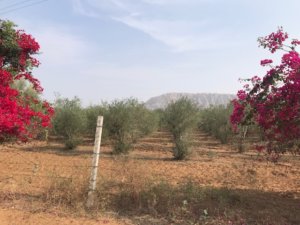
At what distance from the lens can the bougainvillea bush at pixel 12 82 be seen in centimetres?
741

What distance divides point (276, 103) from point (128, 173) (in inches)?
121

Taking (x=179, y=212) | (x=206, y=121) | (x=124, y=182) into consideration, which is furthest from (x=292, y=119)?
(x=206, y=121)

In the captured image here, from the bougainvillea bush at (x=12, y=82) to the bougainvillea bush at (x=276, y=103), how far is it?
4225 mm

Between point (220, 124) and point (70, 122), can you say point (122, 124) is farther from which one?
point (220, 124)

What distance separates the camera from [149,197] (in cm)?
715

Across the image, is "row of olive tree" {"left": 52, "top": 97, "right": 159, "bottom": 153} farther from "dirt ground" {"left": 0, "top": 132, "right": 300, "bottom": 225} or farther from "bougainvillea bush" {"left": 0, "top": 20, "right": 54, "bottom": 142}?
"bougainvillea bush" {"left": 0, "top": 20, "right": 54, "bottom": 142}

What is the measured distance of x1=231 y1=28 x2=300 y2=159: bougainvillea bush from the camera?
21.9ft

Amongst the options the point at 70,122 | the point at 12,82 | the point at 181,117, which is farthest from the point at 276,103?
the point at 70,122

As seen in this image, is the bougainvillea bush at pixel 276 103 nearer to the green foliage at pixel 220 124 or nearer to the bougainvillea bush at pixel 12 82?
the bougainvillea bush at pixel 12 82

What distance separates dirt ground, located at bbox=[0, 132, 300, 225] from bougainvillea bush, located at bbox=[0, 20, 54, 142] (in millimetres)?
1234

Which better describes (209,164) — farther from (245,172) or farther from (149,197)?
(149,197)

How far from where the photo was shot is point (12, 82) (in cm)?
829

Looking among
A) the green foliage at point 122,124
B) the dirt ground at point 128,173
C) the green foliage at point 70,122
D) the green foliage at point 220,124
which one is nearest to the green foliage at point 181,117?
the dirt ground at point 128,173

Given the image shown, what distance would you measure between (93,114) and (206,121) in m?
10.3
